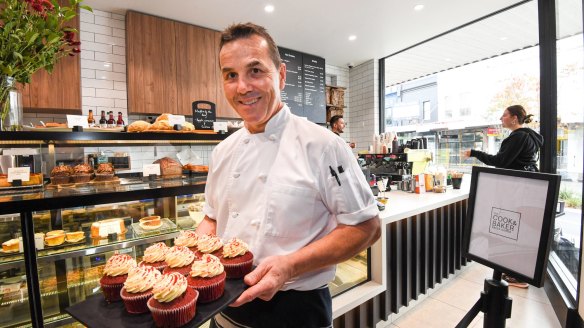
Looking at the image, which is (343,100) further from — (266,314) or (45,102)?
(266,314)

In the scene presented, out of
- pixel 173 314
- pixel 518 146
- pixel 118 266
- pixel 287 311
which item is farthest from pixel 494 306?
pixel 518 146

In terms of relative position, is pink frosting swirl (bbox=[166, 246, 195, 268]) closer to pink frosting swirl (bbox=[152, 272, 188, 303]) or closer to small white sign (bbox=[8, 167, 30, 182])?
pink frosting swirl (bbox=[152, 272, 188, 303])

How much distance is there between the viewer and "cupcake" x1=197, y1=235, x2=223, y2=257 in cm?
113

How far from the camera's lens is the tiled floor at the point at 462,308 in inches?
93.4

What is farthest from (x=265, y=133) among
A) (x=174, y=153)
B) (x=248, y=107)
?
(x=174, y=153)

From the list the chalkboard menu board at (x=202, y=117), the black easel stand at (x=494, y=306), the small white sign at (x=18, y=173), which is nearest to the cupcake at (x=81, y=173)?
the small white sign at (x=18, y=173)

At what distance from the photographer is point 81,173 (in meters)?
1.79

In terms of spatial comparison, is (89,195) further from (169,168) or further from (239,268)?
(239,268)

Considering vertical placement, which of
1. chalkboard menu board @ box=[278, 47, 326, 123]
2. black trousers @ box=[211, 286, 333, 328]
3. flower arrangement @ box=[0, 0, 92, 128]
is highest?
chalkboard menu board @ box=[278, 47, 326, 123]

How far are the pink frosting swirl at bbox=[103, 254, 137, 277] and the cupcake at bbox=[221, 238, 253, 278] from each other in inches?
14.6

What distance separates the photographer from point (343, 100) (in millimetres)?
6094

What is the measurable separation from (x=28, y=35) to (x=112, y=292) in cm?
117

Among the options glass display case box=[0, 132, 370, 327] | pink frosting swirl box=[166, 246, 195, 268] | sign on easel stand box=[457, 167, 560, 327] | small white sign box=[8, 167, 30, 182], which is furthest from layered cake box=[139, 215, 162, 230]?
sign on easel stand box=[457, 167, 560, 327]

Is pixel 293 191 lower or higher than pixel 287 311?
higher
